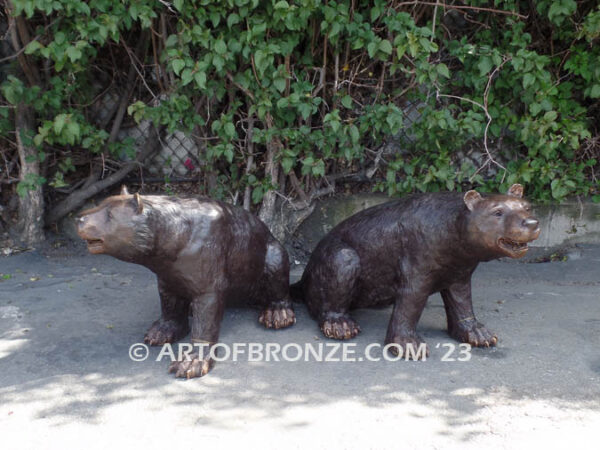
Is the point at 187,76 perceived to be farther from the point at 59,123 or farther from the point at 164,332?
the point at 164,332

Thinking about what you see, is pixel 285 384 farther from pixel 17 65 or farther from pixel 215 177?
pixel 17 65

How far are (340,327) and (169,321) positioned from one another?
1.15 metres

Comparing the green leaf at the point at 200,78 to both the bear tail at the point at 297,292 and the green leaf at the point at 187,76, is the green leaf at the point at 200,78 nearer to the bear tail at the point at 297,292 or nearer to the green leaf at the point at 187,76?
the green leaf at the point at 187,76

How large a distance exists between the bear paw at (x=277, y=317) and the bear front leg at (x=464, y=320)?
109 centimetres

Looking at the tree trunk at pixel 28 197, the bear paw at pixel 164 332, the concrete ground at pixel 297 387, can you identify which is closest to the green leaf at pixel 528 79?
the concrete ground at pixel 297 387

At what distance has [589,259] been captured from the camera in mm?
5207

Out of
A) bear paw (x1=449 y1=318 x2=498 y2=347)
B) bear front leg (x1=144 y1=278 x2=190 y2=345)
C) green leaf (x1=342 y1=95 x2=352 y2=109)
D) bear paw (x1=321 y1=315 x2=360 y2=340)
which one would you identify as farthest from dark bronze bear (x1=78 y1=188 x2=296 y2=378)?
green leaf (x1=342 y1=95 x2=352 y2=109)

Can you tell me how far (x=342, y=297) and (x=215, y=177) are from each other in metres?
2.30

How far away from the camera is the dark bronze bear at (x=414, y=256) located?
2.94 m

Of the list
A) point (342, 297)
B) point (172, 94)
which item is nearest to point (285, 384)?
point (342, 297)

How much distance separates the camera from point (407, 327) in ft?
11.1

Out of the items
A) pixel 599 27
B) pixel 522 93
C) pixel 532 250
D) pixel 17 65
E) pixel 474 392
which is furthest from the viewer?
pixel 532 250

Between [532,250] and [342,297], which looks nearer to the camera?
[342,297]

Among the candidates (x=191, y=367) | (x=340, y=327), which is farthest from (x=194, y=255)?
(x=340, y=327)
